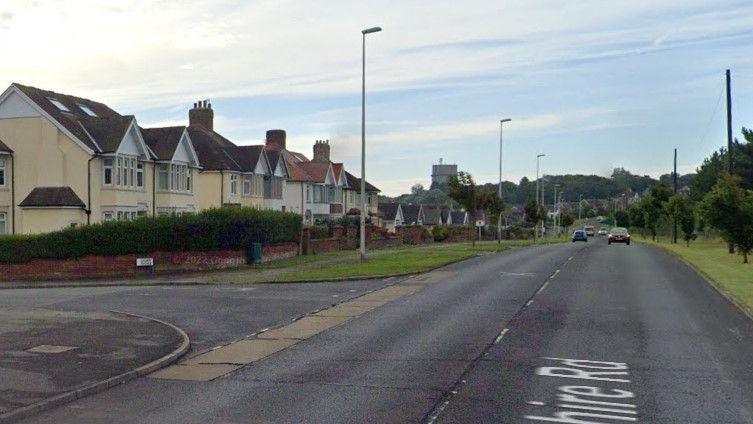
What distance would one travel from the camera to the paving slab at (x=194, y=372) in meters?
11.0

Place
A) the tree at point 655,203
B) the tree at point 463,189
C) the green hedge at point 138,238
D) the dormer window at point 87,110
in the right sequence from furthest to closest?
the tree at point 655,203, the tree at point 463,189, the dormer window at point 87,110, the green hedge at point 138,238

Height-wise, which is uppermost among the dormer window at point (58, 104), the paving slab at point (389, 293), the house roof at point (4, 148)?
the dormer window at point (58, 104)

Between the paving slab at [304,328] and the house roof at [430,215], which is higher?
the house roof at [430,215]

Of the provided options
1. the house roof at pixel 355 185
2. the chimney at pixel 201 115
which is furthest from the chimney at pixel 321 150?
the chimney at pixel 201 115

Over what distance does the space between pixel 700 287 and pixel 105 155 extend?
88.2 ft

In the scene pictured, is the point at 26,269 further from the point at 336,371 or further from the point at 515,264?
the point at 336,371

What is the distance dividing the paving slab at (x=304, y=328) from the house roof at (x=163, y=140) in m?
27.9

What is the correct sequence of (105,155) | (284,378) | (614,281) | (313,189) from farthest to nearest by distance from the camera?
(313,189) < (105,155) < (614,281) < (284,378)

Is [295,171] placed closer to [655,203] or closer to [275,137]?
[275,137]

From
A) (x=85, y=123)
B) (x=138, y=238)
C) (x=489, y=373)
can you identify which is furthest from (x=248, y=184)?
(x=489, y=373)

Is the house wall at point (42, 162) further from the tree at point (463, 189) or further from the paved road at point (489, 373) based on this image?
the paved road at point (489, 373)

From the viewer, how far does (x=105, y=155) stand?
3769 centimetres

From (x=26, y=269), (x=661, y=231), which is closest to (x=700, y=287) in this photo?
(x=26, y=269)

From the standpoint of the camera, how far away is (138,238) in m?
31.5
